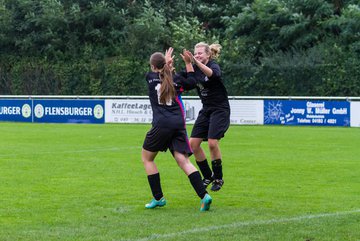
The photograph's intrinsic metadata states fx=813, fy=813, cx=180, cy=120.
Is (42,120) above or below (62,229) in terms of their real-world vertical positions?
below

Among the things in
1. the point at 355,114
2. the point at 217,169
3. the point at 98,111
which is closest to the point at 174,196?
the point at 217,169

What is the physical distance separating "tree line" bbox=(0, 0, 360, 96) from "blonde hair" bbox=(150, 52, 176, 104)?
2775cm

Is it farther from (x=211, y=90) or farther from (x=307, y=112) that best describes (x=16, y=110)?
(x=211, y=90)

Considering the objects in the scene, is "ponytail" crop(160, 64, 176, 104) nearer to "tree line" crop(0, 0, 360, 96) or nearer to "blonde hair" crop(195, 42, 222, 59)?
"blonde hair" crop(195, 42, 222, 59)

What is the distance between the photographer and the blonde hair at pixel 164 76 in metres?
9.32

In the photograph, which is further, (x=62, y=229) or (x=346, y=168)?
(x=346, y=168)

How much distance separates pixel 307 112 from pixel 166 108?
21.6 meters

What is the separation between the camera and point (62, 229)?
8180 mm

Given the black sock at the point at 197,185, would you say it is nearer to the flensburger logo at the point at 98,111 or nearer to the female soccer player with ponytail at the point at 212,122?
the female soccer player with ponytail at the point at 212,122

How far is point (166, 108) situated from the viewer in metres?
9.52

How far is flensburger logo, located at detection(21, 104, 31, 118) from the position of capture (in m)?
34.2

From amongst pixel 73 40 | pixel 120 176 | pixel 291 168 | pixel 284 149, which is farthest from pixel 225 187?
pixel 73 40

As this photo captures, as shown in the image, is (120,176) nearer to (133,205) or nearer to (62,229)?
(133,205)

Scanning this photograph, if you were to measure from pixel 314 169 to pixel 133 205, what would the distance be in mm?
5372
